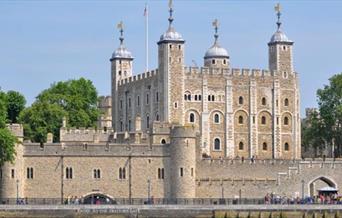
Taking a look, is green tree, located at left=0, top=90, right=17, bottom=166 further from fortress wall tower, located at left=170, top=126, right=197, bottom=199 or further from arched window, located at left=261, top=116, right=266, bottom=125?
arched window, located at left=261, top=116, right=266, bottom=125

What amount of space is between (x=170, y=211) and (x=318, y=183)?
778 inches

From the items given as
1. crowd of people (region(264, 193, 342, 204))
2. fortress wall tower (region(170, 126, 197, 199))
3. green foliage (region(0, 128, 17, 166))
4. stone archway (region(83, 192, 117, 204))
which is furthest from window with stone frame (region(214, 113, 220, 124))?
green foliage (region(0, 128, 17, 166))

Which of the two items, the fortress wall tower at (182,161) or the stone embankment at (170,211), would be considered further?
the fortress wall tower at (182,161)

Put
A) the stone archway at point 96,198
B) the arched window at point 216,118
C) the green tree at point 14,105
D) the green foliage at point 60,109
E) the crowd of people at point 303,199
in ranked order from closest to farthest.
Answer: the stone archway at point 96,198 → the crowd of people at point 303,199 → the green foliage at point 60,109 → the green tree at point 14,105 → the arched window at point 216,118

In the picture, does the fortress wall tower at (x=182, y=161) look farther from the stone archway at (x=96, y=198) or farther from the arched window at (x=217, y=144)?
the arched window at (x=217, y=144)

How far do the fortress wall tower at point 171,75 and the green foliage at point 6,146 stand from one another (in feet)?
92.8

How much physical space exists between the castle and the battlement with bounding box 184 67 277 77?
92 millimetres

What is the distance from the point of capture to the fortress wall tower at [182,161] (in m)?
96.3

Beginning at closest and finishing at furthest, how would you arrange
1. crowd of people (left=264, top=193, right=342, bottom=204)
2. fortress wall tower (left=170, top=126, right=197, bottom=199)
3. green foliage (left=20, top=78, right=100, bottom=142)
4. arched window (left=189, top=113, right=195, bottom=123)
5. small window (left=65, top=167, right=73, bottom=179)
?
small window (left=65, top=167, right=73, bottom=179) < crowd of people (left=264, top=193, right=342, bottom=204) < fortress wall tower (left=170, top=126, right=197, bottom=199) < green foliage (left=20, top=78, right=100, bottom=142) < arched window (left=189, top=113, right=195, bottom=123)

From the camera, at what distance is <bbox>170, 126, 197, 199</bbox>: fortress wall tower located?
96.3 meters

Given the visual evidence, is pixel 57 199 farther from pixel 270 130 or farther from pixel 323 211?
pixel 270 130

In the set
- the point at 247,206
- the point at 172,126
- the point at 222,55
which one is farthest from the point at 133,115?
the point at 247,206

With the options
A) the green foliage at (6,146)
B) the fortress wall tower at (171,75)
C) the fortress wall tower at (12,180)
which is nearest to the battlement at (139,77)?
the fortress wall tower at (171,75)

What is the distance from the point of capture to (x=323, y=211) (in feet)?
299
